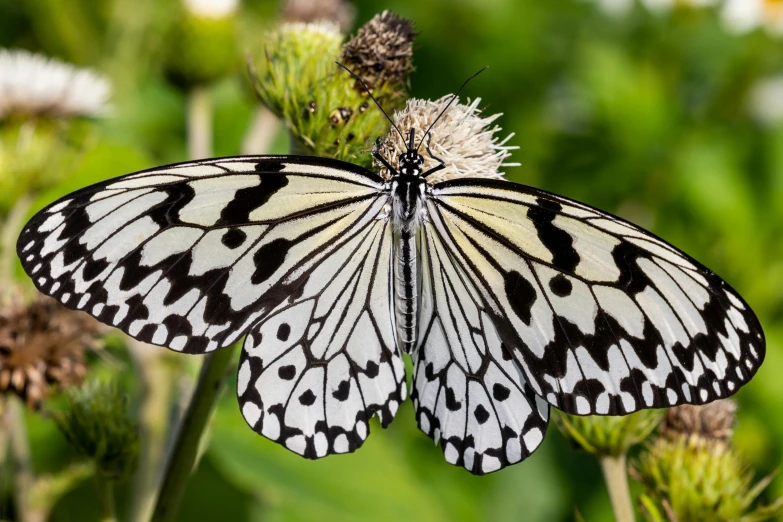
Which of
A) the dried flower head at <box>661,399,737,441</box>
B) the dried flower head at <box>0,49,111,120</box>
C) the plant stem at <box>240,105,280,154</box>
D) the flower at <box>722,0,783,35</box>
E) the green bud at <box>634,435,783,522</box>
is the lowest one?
the green bud at <box>634,435,783,522</box>

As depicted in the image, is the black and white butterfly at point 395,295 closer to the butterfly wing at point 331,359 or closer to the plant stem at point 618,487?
the butterfly wing at point 331,359

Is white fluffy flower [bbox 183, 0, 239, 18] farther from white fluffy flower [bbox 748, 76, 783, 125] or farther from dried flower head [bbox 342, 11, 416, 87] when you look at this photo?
white fluffy flower [bbox 748, 76, 783, 125]

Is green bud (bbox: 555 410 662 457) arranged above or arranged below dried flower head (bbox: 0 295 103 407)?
below

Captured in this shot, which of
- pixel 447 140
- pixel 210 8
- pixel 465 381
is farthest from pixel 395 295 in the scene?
pixel 210 8

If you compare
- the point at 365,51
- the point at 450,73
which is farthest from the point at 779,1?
the point at 365,51

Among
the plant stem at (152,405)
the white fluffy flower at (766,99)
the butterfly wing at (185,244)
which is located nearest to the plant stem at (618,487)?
the butterfly wing at (185,244)

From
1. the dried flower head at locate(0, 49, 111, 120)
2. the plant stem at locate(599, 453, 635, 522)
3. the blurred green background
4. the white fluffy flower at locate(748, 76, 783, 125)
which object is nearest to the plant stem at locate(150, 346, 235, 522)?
the blurred green background
